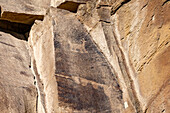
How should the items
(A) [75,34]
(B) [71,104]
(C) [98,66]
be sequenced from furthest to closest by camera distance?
1. (A) [75,34]
2. (C) [98,66]
3. (B) [71,104]

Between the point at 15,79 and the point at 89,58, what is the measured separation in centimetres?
140

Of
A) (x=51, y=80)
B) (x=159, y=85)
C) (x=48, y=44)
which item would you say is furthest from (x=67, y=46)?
(x=159, y=85)

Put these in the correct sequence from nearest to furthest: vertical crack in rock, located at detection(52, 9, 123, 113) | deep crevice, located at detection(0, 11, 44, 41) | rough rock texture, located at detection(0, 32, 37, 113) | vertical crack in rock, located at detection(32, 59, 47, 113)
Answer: vertical crack in rock, located at detection(52, 9, 123, 113) < rough rock texture, located at detection(0, 32, 37, 113) < vertical crack in rock, located at detection(32, 59, 47, 113) < deep crevice, located at detection(0, 11, 44, 41)

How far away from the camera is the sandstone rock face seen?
5227 millimetres

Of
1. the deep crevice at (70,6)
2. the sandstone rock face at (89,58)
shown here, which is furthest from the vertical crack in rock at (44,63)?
the deep crevice at (70,6)

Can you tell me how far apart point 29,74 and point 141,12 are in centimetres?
241

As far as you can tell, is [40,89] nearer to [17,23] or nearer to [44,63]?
[44,63]

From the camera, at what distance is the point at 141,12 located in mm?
5812

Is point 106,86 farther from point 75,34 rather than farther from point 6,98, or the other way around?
point 6,98

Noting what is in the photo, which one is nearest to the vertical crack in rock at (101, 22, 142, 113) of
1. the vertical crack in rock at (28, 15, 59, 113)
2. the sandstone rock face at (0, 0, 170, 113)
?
the sandstone rock face at (0, 0, 170, 113)

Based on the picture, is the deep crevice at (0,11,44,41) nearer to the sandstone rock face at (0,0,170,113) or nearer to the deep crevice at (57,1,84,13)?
the sandstone rock face at (0,0,170,113)

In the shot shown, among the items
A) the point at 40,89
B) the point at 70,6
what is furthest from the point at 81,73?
the point at 70,6

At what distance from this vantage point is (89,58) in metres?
5.96

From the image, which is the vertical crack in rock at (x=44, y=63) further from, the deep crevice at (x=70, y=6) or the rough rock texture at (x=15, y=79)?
the deep crevice at (x=70, y=6)
